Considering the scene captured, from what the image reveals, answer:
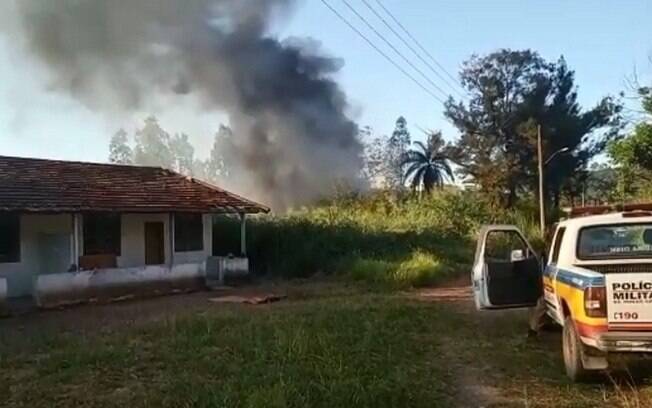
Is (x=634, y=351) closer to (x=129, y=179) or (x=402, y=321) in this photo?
(x=402, y=321)

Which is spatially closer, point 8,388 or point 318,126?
point 8,388

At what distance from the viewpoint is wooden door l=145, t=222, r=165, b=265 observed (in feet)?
64.1

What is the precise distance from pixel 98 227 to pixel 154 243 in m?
2.07

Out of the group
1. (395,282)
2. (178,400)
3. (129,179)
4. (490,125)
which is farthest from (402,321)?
(490,125)

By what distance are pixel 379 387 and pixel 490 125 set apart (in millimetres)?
39855

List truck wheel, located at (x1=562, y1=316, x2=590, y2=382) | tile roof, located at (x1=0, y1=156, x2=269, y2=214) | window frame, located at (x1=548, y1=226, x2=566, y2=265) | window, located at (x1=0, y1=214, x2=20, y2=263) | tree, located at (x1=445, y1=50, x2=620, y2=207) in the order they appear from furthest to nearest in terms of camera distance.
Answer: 1. tree, located at (x1=445, y1=50, x2=620, y2=207)
2. window, located at (x1=0, y1=214, x2=20, y2=263)
3. tile roof, located at (x1=0, y1=156, x2=269, y2=214)
4. window frame, located at (x1=548, y1=226, x2=566, y2=265)
5. truck wheel, located at (x1=562, y1=316, x2=590, y2=382)

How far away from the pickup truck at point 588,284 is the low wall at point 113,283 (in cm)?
1011

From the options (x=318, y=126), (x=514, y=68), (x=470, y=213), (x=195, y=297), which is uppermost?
(x=514, y=68)

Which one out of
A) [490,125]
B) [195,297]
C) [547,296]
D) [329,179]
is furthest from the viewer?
[490,125]

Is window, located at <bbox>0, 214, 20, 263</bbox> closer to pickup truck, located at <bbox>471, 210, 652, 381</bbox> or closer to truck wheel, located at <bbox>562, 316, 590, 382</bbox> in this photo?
pickup truck, located at <bbox>471, 210, 652, 381</bbox>

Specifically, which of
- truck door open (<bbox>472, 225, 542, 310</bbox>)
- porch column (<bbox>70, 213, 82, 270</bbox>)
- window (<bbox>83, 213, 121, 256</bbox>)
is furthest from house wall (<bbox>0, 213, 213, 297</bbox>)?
truck door open (<bbox>472, 225, 542, 310</bbox>)

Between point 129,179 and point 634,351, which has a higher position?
point 129,179

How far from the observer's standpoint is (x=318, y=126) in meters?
33.6

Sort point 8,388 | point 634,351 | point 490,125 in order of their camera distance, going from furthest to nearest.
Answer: point 490,125, point 8,388, point 634,351
